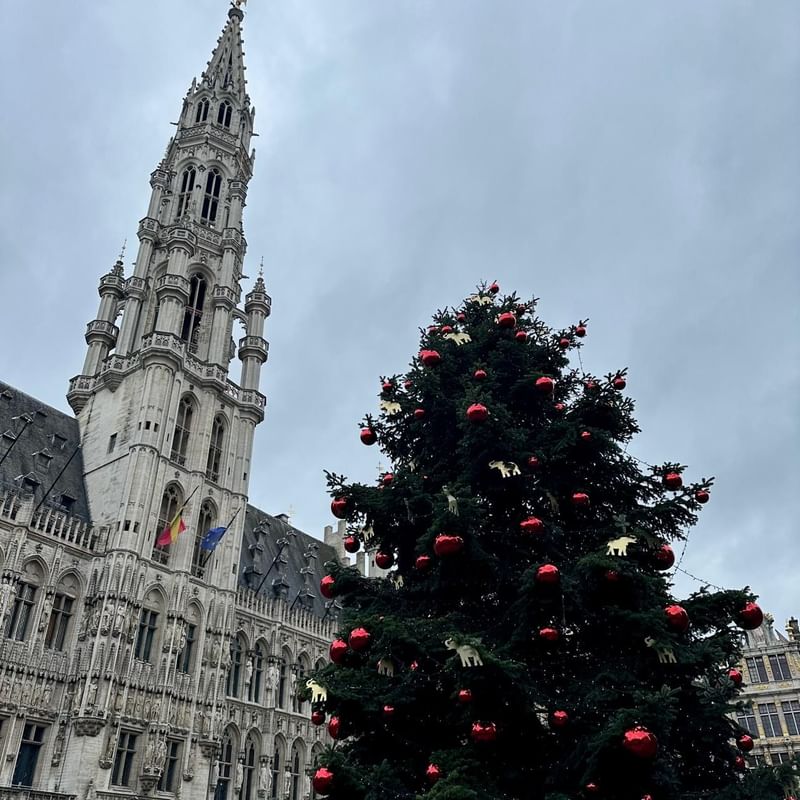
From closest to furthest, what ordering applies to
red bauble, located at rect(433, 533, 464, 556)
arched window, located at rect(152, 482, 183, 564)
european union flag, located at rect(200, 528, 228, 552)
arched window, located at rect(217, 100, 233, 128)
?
red bauble, located at rect(433, 533, 464, 556) → arched window, located at rect(152, 482, 183, 564) → european union flag, located at rect(200, 528, 228, 552) → arched window, located at rect(217, 100, 233, 128)

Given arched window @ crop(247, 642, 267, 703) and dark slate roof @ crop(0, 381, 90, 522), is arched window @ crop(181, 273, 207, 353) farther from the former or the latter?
arched window @ crop(247, 642, 267, 703)

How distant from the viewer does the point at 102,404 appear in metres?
41.2

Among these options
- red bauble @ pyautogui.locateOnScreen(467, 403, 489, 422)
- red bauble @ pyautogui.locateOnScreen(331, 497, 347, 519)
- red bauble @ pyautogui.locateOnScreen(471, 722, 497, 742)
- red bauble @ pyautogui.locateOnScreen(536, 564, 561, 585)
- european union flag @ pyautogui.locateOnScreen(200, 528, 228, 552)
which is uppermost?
european union flag @ pyautogui.locateOnScreen(200, 528, 228, 552)

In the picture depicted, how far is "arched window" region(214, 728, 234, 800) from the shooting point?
119ft

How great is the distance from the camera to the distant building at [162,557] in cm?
2986

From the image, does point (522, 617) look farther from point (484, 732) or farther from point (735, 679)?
point (735, 679)

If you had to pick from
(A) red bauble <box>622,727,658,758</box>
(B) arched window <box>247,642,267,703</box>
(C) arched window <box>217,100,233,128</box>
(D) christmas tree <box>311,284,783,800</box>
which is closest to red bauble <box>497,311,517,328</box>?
(D) christmas tree <box>311,284,783,800</box>

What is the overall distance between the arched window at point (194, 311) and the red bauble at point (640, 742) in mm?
39666

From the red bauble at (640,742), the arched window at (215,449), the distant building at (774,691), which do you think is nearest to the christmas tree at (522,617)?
the red bauble at (640,742)

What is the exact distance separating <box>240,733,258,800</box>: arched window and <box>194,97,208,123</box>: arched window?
44.8 metres

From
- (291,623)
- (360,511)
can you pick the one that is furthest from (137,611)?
(360,511)

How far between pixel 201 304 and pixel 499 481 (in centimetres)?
3863

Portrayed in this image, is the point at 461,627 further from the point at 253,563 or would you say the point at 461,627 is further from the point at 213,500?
the point at 253,563

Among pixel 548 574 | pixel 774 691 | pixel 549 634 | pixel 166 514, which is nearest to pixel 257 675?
pixel 166 514
